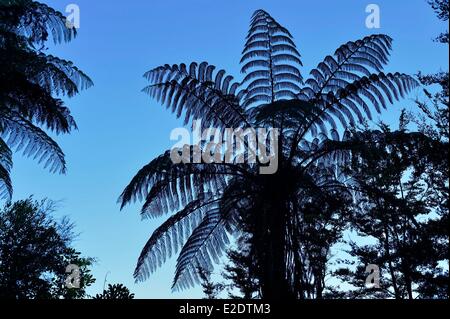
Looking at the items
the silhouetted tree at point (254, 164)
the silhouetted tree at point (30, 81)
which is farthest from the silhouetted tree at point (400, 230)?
the silhouetted tree at point (30, 81)

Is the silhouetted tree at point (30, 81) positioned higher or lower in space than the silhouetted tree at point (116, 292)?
higher

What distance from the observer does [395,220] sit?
37.8 ft

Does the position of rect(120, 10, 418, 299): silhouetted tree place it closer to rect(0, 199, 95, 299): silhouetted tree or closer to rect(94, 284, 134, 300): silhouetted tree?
rect(94, 284, 134, 300): silhouetted tree

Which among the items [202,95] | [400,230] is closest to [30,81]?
[202,95]

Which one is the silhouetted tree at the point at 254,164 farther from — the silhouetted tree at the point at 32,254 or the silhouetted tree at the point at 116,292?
the silhouetted tree at the point at 32,254

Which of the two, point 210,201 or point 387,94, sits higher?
point 387,94

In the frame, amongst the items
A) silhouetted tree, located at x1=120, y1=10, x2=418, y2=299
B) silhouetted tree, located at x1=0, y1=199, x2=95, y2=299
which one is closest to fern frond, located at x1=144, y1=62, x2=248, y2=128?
silhouetted tree, located at x1=120, y1=10, x2=418, y2=299

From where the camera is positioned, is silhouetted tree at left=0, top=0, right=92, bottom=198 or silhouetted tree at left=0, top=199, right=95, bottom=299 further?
silhouetted tree at left=0, top=199, right=95, bottom=299

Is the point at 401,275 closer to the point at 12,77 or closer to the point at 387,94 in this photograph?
the point at 387,94

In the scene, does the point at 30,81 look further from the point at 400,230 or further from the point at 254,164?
the point at 400,230
